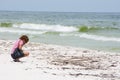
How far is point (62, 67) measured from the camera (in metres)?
10.1

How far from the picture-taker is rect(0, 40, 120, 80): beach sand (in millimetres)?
8638

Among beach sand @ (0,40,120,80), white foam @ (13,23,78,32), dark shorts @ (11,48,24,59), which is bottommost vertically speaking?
white foam @ (13,23,78,32)

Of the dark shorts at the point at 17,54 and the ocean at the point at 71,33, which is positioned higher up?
the dark shorts at the point at 17,54

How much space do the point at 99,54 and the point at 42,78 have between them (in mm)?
5323

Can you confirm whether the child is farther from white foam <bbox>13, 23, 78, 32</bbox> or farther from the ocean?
white foam <bbox>13, 23, 78, 32</bbox>

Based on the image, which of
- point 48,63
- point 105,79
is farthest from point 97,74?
point 48,63

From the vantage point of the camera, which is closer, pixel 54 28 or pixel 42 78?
pixel 42 78

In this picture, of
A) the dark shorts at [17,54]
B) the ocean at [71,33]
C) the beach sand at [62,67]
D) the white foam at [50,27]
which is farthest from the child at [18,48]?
the white foam at [50,27]

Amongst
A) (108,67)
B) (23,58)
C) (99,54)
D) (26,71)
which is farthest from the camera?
(99,54)

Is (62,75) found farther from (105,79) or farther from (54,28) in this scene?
(54,28)

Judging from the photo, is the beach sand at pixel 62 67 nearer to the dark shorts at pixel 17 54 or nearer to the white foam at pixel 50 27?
the dark shorts at pixel 17 54

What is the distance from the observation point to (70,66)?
10.3 metres

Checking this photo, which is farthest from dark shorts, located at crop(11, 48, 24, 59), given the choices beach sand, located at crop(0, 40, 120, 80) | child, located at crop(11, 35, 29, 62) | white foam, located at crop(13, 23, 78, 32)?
white foam, located at crop(13, 23, 78, 32)

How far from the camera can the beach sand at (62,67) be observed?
340 inches
